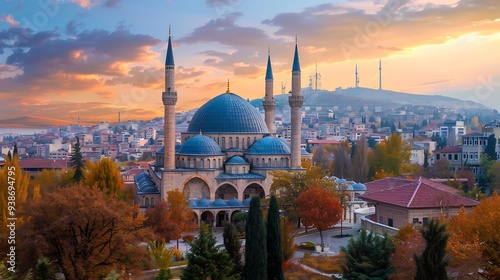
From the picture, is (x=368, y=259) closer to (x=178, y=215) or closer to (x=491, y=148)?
(x=178, y=215)

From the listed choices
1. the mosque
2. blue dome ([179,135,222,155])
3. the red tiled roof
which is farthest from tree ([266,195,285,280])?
blue dome ([179,135,222,155])

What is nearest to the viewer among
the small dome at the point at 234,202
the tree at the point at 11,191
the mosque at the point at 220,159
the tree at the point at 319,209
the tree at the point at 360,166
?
the tree at the point at 11,191

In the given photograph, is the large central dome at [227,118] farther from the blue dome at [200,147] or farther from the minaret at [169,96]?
the minaret at [169,96]

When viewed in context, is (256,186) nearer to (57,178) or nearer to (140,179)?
(140,179)

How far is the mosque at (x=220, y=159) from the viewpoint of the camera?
28250 mm

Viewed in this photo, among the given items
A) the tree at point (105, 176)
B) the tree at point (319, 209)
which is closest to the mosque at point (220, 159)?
the tree at point (105, 176)

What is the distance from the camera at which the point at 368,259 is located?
14.2 m

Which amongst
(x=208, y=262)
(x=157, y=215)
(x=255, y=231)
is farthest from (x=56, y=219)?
(x=157, y=215)

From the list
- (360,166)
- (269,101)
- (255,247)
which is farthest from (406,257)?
(360,166)

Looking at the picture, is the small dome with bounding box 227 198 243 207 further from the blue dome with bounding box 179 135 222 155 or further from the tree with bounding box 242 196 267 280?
the tree with bounding box 242 196 267 280

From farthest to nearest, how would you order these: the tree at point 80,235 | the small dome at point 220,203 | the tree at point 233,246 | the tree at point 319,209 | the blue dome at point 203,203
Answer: the small dome at point 220,203, the blue dome at point 203,203, the tree at point 319,209, the tree at point 233,246, the tree at point 80,235

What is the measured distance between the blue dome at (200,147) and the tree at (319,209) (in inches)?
309

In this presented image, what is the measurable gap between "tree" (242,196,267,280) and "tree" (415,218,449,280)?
4.45 meters

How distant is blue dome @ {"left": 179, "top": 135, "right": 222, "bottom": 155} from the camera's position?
29.2m
